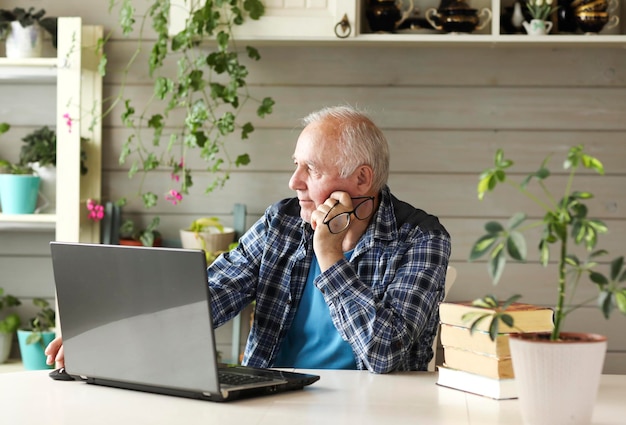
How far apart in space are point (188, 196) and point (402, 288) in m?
1.37

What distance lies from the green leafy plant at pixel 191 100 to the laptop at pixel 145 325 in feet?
4.38

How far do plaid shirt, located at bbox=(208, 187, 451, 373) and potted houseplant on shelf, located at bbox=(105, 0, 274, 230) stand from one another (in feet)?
2.32

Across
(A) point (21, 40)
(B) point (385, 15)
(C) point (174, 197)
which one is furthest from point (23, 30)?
(B) point (385, 15)

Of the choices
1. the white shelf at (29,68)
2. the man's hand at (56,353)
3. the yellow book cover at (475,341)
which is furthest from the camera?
the white shelf at (29,68)

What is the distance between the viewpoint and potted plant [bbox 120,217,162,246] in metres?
3.02

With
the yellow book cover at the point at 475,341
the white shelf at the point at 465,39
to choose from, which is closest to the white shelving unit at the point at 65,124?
the white shelf at the point at 465,39

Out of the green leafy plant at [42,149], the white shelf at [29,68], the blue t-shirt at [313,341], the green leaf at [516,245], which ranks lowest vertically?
the blue t-shirt at [313,341]

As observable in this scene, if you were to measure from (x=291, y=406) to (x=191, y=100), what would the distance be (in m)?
1.82

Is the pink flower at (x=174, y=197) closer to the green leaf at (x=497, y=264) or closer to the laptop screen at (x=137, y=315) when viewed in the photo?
the laptop screen at (x=137, y=315)

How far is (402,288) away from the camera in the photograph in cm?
193

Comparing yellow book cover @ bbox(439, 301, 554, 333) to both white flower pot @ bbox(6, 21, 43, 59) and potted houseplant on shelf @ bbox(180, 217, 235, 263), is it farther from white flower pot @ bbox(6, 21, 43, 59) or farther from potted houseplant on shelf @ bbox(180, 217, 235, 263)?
white flower pot @ bbox(6, 21, 43, 59)

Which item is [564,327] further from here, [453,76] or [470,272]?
[453,76]

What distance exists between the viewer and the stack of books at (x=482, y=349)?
4.86 feet

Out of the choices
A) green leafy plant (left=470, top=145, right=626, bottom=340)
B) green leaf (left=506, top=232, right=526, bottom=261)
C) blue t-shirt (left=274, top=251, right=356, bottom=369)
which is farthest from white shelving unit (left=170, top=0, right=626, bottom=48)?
green leaf (left=506, top=232, right=526, bottom=261)
